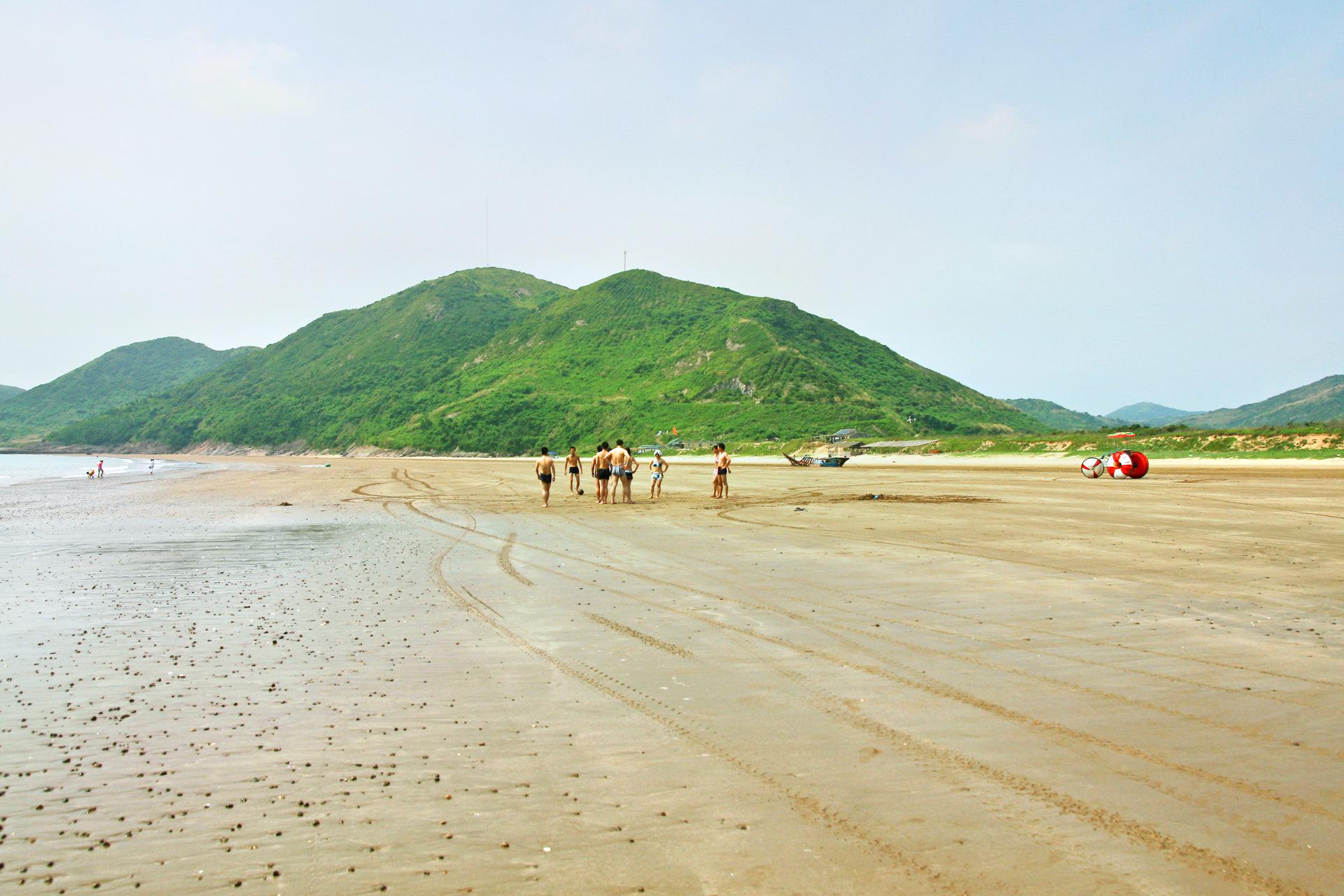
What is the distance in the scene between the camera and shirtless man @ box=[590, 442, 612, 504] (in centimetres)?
2844

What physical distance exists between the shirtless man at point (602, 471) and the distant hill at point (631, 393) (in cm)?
8287

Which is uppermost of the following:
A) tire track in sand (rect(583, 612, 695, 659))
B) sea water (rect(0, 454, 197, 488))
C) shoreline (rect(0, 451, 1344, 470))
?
shoreline (rect(0, 451, 1344, 470))

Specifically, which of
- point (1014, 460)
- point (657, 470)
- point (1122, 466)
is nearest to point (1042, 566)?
point (657, 470)

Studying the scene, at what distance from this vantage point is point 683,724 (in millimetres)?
5816

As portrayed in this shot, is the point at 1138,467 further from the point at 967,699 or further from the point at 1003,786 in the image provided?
the point at 1003,786

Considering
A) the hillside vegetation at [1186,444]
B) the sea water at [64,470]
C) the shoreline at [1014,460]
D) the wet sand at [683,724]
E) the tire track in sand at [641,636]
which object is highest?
the hillside vegetation at [1186,444]

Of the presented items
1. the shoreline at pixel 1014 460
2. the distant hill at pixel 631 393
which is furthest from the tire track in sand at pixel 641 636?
the distant hill at pixel 631 393

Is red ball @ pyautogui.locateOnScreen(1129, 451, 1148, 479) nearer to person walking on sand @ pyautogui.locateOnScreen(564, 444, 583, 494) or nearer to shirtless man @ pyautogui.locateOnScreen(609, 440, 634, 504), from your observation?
shirtless man @ pyautogui.locateOnScreen(609, 440, 634, 504)

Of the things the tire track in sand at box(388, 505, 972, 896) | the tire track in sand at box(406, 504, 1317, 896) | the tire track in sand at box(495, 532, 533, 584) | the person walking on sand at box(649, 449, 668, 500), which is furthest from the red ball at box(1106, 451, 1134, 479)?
the tire track in sand at box(388, 505, 972, 896)

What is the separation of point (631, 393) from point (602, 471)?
12350cm

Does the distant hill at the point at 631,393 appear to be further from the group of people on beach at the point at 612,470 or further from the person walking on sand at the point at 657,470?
the group of people on beach at the point at 612,470

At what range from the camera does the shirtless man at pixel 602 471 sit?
93.3 ft

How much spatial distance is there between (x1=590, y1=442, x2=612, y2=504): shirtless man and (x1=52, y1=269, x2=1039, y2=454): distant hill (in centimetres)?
8287

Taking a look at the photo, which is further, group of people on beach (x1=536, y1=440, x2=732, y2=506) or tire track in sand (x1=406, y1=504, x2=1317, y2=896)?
group of people on beach (x1=536, y1=440, x2=732, y2=506)
